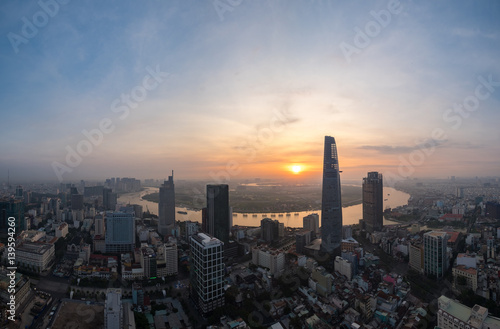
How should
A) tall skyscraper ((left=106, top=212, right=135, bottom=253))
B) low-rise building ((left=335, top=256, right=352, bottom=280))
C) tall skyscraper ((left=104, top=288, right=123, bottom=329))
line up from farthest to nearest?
tall skyscraper ((left=106, top=212, right=135, bottom=253)) < low-rise building ((left=335, top=256, right=352, bottom=280)) < tall skyscraper ((left=104, top=288, right=123, bottom=329))

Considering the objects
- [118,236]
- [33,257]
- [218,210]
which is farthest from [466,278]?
[33,257]

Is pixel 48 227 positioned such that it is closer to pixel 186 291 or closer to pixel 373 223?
pixel 186 291

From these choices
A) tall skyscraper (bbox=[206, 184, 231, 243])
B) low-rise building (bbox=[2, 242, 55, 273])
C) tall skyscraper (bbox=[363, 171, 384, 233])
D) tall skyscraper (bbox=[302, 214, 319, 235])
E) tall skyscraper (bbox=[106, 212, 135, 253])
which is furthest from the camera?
tall skyscraper (bbox=[363, 171, 384, 233])

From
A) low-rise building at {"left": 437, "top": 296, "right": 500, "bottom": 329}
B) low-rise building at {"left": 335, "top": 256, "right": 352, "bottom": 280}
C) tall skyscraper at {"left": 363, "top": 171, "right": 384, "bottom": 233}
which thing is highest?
tall skyscraper at {"left": 363, "top": 171, "right": 384, "bottom": 233}

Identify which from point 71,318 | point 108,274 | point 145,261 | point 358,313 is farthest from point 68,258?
point 358,313

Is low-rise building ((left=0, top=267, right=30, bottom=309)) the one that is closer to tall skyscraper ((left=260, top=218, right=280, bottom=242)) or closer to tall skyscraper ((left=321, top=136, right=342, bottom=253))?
tall skyscraper ((left=260, top=218, right=280, bottom=242))

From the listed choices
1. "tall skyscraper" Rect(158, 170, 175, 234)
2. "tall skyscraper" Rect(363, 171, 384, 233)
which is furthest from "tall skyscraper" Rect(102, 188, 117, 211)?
"tall skyscraper" Rect(363, 171, 384, 233)
